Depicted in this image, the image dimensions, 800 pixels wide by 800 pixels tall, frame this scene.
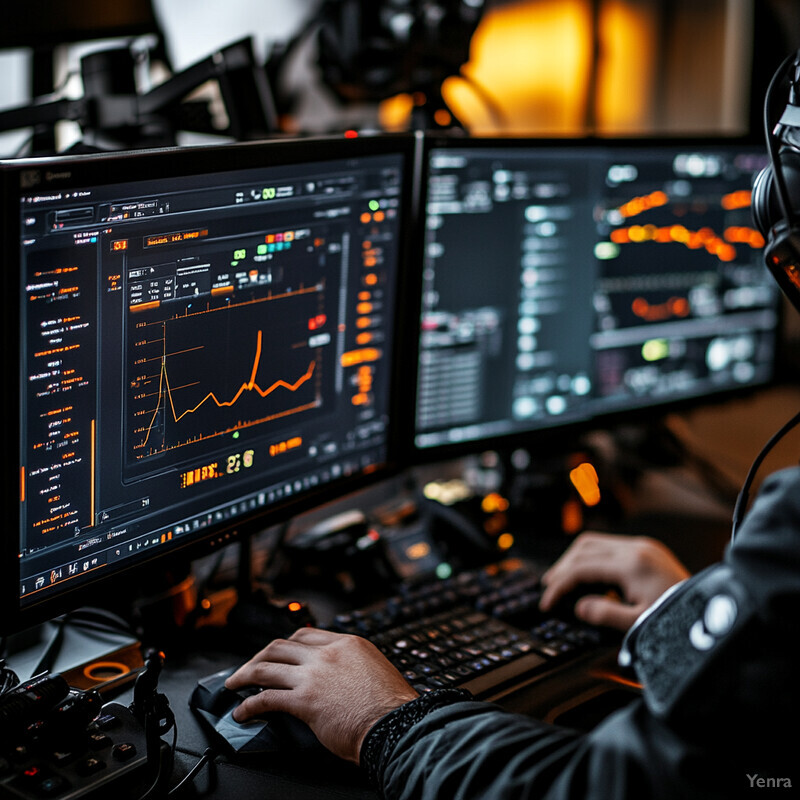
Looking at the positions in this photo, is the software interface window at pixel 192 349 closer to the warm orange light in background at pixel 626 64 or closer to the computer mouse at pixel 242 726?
the computer mouse at pixel 242 726

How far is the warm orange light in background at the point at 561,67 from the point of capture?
1.92 m

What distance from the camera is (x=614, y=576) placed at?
3.93 feet

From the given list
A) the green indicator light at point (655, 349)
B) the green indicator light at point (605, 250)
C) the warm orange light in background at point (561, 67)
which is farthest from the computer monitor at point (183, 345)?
the warm orange light in background at point (561, 67)

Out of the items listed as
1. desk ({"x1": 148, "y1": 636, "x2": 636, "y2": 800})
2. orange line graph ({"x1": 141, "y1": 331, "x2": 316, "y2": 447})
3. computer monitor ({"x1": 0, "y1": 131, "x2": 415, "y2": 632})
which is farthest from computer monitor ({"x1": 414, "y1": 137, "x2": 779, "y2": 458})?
desk ({"x1": 148, "y1": 636, "x2": 636, "y2": 800})

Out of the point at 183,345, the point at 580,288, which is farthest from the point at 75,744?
the point at 580,288

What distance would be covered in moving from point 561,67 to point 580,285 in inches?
29.3

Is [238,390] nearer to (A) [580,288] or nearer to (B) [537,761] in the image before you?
(B) [537,761]

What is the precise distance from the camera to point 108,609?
1097mm

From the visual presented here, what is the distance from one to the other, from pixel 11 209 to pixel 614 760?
1.90 ft

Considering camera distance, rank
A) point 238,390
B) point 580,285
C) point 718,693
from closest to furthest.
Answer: point 718,693 < point 238,390 < point 580,285

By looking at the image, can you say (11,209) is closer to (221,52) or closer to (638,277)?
(221,52)

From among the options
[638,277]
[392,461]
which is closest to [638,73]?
[638,277]

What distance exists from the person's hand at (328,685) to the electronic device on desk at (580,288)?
0.41m

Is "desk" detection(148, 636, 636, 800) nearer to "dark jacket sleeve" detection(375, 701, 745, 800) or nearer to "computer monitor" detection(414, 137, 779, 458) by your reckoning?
"dark jacket sleeve" detection(375, 701, 745, 800)
